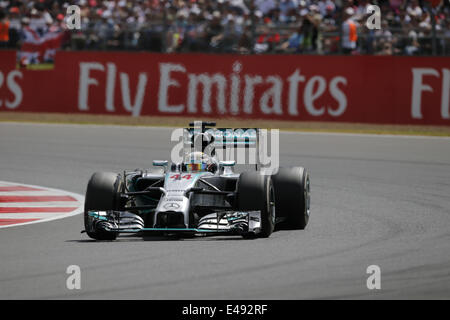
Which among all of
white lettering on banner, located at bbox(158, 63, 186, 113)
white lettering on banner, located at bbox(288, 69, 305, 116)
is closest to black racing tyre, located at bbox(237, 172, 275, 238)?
white lettering on banner, located at bbox(288, 69, 305, 116)

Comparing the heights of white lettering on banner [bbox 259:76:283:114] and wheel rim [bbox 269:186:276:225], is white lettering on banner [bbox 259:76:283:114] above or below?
above

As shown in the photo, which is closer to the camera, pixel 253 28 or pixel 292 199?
pixel 292 199

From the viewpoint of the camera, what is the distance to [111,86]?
21.9 metres

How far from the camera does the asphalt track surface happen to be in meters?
6.87

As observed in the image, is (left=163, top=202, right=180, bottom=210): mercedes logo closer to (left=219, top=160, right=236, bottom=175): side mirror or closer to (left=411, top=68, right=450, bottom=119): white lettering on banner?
(left=219, top=160, right=236, bottom=175): side mirror

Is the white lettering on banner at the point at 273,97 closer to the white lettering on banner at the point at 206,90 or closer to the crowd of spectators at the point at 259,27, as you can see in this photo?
the crowd of spectators at the point at 259,27

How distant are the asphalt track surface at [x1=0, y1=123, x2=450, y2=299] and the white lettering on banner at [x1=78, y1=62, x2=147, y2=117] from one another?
6.49m

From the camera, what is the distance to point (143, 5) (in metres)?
24.7

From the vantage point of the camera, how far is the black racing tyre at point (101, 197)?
9.24 meters

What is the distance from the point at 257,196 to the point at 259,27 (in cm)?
1235

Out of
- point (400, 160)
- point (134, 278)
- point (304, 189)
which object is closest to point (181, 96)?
point (400, 160)

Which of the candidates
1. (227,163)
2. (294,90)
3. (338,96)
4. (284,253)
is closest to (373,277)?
(284,253)

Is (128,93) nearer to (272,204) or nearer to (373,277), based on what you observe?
(272,204)
